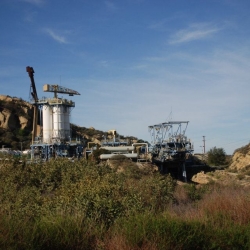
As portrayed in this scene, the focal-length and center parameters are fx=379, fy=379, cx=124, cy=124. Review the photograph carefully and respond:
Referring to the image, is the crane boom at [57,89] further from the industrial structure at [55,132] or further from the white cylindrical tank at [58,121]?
the white cylindrical tank at [58,121]

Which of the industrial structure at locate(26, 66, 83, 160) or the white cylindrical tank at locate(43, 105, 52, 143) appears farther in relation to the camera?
the white cylindrical tank at locate(43, 105, 52, 143)

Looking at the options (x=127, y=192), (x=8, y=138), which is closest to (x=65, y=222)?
(x=127, y=192)

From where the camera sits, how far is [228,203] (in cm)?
1379

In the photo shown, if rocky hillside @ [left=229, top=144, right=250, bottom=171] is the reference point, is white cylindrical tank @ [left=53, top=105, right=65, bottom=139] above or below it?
above

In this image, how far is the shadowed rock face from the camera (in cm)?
7456

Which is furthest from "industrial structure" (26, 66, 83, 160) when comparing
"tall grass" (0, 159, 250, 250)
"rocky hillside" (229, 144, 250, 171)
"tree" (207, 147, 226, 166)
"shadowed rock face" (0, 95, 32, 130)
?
"tall grass" (0, 159, 250, 250)

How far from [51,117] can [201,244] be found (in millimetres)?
50452

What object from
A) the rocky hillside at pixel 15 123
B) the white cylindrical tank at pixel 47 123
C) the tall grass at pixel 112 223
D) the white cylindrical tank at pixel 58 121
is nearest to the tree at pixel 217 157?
the white cylindrical tank at pixel 58 121

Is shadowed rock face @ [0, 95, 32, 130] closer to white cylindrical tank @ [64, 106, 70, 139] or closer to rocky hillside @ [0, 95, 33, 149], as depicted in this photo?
rocky hillside @ [0, 95, 33, 149]

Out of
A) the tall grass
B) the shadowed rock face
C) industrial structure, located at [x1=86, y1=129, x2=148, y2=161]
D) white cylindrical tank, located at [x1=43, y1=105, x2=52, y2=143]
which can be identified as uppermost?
the shadowed rock face

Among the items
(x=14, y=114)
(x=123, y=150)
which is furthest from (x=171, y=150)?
(x=14, y=114)

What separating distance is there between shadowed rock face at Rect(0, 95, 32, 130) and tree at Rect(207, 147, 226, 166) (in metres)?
37.2

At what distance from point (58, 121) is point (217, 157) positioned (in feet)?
99.0

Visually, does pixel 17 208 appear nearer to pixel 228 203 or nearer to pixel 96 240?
pixel 96 240
